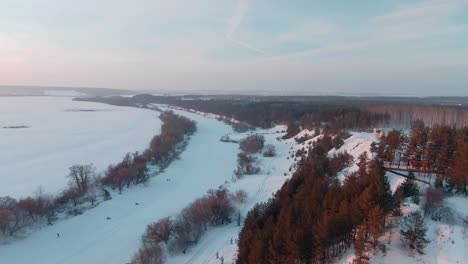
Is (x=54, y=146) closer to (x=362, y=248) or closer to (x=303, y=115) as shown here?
(x=303, y=115)

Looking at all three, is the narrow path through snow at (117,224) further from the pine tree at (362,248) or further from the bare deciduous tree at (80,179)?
the pine tree at (362,248)

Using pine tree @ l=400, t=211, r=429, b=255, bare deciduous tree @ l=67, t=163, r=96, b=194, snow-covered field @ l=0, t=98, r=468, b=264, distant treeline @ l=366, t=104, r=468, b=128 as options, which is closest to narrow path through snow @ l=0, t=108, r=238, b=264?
snow-covered field @ l=0, t=98, r=468, b=264

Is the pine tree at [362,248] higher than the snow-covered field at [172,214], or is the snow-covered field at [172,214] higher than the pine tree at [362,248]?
the pine tree at [362,248]

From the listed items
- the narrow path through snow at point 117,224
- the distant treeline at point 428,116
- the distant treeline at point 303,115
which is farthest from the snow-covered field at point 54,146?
the distant treeline at point 428,116

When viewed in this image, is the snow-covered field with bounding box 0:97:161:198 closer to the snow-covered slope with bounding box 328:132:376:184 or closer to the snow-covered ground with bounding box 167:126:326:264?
the snow-covered ground with bounding box 167:126:326:264

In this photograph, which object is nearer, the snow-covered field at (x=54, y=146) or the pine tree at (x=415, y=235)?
the pine tree at (x=415, y=235)

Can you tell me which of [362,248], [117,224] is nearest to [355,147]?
[117,224]
